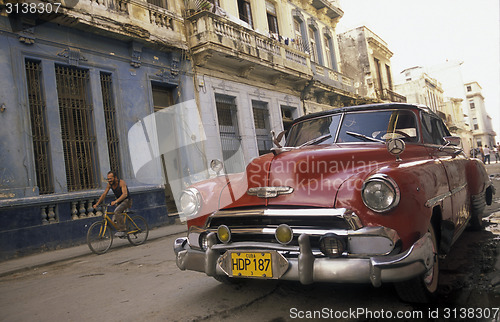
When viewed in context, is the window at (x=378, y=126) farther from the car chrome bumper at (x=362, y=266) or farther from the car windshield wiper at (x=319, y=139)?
the car chrome bumper at (x=362, y=266)

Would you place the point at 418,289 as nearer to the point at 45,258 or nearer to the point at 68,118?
the point at 45,258

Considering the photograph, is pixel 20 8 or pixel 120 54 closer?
pixel 20 8

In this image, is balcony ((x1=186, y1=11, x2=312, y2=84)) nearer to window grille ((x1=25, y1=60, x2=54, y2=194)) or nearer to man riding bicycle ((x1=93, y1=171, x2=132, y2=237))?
window grille ((x1=25, y1=60, x2=54, y2=194))

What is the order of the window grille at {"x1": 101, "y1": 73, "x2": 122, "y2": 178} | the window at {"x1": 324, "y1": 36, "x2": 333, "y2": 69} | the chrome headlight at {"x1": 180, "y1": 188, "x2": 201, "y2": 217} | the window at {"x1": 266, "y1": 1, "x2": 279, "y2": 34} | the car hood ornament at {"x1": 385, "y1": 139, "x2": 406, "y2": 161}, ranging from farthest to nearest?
the window at {"x1": 324, "y1": 36, "x2": 333, "y2": 69}
the window at {"x1": 266, "y1": 1, "x2": 279, "y2": 34}
the window grille at {"x1": 101, "y1": 73, "x2": 122, "y2": 178}
the chrome headlight at {"x1": 180, "y1": 188, "x2": 201, "y2": 217}
the car hood ornament at {"x1": 385, "y1": 139, "x2": 406, "y2": 161}

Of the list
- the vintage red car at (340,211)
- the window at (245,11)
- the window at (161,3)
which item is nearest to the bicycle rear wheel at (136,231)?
the vintage red car at (340,211)

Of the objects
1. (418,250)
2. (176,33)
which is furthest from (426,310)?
(176,33)

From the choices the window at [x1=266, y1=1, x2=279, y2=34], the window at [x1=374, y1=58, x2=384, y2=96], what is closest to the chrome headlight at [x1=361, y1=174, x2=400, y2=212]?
the window at [x1=266, y1=1, x2=279, y2=34]

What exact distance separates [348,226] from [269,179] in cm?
70

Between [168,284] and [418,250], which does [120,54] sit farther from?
[418,250]

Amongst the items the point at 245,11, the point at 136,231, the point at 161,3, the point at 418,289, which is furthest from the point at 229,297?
the point at 245,11

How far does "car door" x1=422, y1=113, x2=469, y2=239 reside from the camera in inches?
137

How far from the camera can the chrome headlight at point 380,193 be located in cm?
232

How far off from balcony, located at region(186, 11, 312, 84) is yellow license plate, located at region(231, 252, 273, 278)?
9.57m

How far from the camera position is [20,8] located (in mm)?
7512
